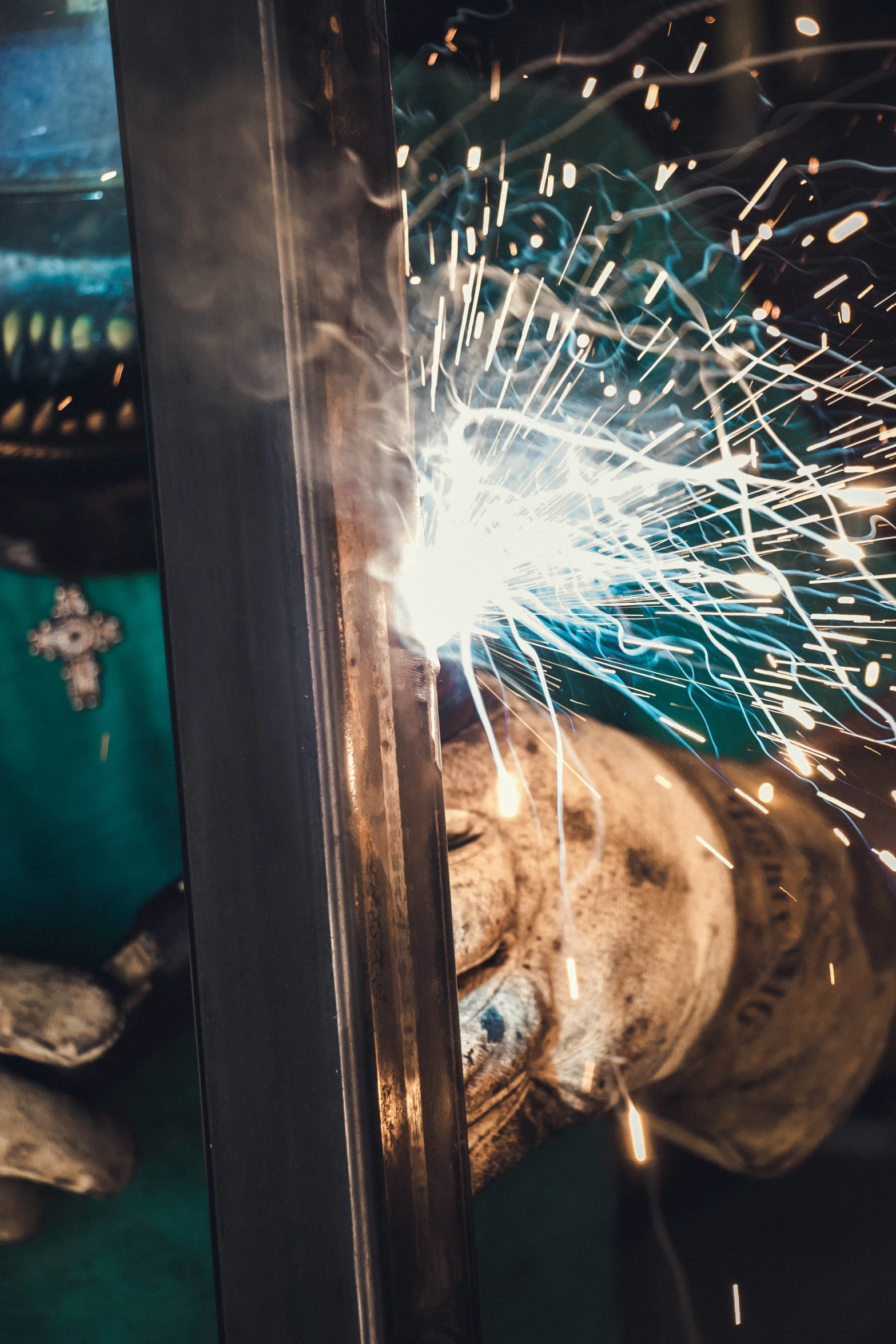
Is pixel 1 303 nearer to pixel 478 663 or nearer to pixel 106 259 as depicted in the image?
pixel 106 259

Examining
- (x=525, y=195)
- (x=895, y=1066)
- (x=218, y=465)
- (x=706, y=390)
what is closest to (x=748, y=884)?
(x=895, y=1066)

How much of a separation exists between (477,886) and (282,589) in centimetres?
44

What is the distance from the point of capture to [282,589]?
0.58 m

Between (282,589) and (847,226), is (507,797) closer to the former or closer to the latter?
(282,589)

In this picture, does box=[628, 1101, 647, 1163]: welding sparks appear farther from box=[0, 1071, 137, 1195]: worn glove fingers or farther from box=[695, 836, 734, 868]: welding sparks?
box=[0, 1071, 137, 1195]: worn glove fingers

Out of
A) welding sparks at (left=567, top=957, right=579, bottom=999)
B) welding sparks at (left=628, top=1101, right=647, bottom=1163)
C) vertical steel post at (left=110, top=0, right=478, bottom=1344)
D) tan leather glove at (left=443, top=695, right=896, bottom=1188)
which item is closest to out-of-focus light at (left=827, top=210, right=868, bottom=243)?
vertical steel post at (left=110, top=0, right=478, bottom=1344)

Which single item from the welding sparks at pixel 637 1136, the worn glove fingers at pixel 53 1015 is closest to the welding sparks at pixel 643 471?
the welding sparks at pixel 637 1136

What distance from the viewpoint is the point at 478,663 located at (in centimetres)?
83

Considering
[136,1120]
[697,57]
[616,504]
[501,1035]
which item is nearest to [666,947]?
[501,1035]

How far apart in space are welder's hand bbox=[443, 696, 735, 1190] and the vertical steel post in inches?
8.1

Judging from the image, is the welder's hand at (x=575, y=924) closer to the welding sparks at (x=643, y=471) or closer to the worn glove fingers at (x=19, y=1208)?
the welding sparks at (x=643, y=471)

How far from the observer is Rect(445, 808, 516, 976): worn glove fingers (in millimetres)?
805

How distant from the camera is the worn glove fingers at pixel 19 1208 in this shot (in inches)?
33.0

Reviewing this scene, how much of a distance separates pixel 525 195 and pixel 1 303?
65 cm
